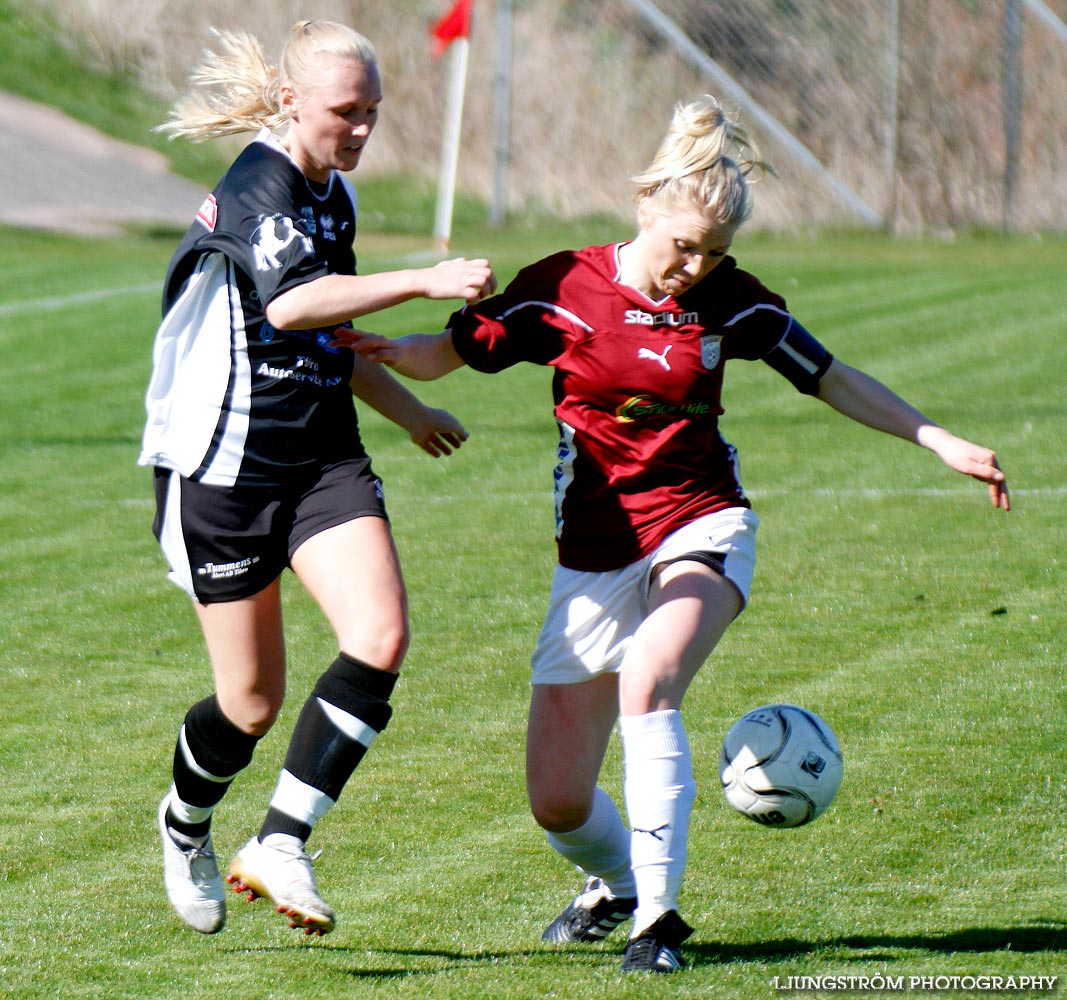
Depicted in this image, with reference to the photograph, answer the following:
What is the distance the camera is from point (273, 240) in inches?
165

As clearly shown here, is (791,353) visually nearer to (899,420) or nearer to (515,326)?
(899,420)

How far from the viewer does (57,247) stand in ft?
66.7

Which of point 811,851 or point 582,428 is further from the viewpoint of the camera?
point 811,851

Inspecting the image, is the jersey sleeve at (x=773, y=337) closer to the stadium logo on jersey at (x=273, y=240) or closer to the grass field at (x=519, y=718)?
the stadium logo on jersey at (x=273, y=240)

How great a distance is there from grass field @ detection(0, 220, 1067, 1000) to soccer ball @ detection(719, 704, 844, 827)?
0.98 ft

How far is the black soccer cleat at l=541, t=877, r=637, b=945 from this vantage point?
4.55m

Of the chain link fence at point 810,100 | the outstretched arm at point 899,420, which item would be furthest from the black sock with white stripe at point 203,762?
the chain link fence at point 810,100

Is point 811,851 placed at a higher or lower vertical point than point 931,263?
higher

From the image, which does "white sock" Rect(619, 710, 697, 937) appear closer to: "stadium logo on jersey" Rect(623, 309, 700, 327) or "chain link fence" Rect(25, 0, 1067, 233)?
"stadium logo on jersey" Rect(623, 309, 700, 327)

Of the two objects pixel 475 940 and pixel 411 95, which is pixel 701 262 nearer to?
pixel 475 940

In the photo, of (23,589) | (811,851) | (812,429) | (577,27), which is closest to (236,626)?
(811,851)

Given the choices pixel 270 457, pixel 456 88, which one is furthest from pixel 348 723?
pixel 456 88

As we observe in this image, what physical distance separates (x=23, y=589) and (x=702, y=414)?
5.04m

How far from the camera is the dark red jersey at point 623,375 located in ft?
14.4
